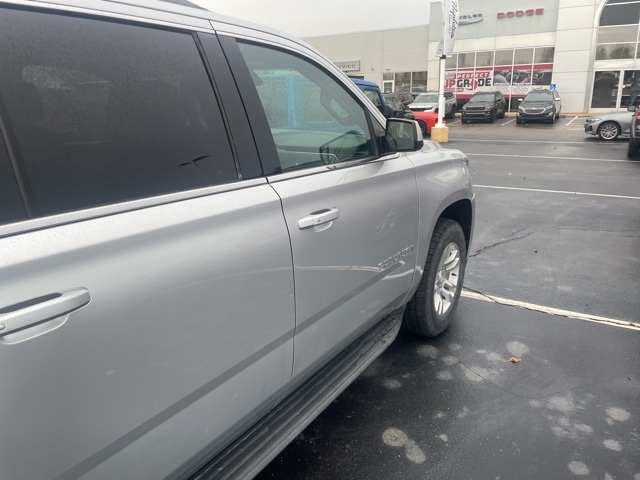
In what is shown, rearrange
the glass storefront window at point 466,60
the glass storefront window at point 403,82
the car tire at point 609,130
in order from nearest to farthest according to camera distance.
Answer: the car tire at point 609,130
the glass storefront window at point 466,60
the glass storefront window at point 403,82

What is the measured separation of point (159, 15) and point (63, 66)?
435mm

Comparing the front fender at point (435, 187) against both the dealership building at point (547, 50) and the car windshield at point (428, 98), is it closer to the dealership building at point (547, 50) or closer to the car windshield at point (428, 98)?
the car windshield at point (428, 98)

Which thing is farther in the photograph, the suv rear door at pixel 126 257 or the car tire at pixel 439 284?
the car tire at pixel 439 284

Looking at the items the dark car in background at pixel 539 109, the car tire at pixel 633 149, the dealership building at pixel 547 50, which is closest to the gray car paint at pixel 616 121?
the car tire at pixel 633 149

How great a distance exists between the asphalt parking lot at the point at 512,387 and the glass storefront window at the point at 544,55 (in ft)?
91.0

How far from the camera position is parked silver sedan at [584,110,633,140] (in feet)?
53.3

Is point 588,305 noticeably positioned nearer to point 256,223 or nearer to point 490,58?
point 256,223

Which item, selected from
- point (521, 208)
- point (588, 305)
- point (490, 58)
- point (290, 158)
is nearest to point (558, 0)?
point (490, 58)

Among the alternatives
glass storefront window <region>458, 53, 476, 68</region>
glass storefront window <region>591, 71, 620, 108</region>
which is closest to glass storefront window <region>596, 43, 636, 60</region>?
glass storefront window <region>591, 71, 620, 108</region>

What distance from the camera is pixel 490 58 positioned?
31.2 m

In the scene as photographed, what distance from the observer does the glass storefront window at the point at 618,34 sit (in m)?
26.9

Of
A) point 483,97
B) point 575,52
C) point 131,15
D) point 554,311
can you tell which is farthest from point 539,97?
point 131,15

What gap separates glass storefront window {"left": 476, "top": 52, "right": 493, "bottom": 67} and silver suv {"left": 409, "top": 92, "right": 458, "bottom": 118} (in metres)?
4.06

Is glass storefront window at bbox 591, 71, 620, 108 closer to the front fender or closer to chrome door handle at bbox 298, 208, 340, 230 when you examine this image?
the front fender
